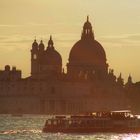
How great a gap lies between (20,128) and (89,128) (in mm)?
13044

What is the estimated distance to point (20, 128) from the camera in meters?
130

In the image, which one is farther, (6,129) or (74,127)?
(6,129)

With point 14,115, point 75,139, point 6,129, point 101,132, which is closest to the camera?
point 75,139

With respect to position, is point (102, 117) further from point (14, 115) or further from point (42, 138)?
point (14, 115)

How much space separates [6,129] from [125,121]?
522 inches

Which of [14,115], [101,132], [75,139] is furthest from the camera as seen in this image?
[14,115]

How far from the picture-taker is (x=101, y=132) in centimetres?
Answer: 11800

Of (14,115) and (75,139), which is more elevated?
(14,115)

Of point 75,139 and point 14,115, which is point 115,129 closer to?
point 75,139

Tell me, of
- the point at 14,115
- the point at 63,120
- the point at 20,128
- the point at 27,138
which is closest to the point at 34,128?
the point at 20,128

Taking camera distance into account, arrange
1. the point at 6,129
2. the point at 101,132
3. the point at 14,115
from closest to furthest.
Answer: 1. the point at 101,132
2. the point at 6,129
3. the point at 14,115

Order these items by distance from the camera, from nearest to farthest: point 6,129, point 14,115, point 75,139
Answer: point 75,139
point 6,129
point 14,115

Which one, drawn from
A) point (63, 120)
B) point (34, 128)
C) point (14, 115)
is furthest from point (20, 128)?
point (14, 115)

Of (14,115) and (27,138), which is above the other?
(14,115)
